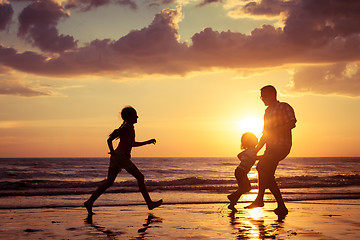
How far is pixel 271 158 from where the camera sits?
295 inches

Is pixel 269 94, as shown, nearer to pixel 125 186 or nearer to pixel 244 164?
pixel 244 164

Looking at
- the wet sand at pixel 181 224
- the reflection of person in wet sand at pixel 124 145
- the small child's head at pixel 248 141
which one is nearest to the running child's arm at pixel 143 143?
the reflection of person in wet sand at pixel 124 145

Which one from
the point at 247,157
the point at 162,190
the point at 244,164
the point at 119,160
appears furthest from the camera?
the point at 162,190

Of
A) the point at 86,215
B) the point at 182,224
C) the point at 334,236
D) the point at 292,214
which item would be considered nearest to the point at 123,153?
the point at 86,215

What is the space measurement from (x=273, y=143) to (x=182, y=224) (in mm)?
1977

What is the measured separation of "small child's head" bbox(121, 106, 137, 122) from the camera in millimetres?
8211

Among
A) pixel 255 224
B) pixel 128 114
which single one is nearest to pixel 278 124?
pixel 255 224

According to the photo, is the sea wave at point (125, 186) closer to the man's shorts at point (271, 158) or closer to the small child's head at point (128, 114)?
the small child's head at point (128, 114)

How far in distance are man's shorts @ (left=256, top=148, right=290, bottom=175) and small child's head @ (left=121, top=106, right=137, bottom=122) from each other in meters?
2.39

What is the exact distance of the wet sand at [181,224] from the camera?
18.9 feet

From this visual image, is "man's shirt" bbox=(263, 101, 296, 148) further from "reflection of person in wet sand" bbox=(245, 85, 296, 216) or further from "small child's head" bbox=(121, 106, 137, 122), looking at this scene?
"small child's head" bbox=(121, 106, 137, 122)

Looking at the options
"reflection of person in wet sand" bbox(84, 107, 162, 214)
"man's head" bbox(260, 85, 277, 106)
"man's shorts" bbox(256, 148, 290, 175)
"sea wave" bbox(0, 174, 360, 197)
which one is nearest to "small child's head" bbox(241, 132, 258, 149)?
"man's shorts" bbox(256, 148, 290, 175)

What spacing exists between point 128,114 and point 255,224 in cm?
302

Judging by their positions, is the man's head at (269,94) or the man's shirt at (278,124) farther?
the man's head at (269,94)
